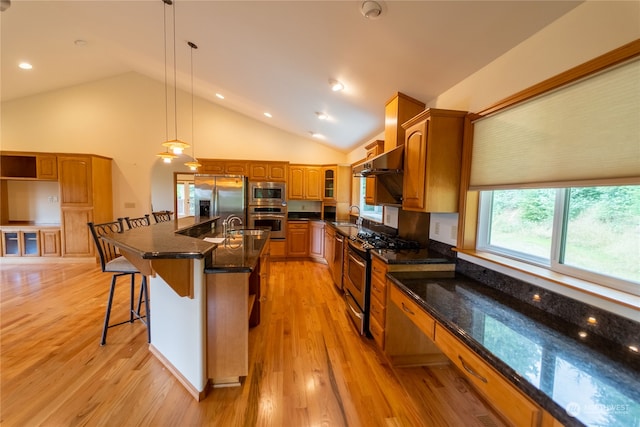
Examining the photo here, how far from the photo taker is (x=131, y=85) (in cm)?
554

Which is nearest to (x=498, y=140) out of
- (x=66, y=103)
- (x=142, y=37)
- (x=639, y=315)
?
(x=639, y=315)

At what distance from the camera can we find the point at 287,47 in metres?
2.42

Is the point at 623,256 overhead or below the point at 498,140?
below

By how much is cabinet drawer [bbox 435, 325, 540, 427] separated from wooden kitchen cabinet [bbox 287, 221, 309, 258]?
444 cm

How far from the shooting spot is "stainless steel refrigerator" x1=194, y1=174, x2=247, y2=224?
5191 millimetres

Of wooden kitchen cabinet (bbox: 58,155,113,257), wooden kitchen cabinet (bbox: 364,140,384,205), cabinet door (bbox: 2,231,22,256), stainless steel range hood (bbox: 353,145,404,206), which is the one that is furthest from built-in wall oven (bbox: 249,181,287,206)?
cabinet door (bbox: 2,231,22,256)

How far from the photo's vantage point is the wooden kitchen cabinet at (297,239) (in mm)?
5625

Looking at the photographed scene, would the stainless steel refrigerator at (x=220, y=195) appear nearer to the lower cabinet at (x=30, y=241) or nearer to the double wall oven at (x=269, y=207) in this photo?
the double wall oven at (x=269, y=207)

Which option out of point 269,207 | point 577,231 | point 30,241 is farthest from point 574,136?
point 30,241

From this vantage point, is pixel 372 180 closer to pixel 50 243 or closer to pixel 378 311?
pixel 378 311

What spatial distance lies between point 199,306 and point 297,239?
3923 mm

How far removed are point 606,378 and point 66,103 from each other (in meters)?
8.40

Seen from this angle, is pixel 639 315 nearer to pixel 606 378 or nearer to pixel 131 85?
pixel 606 378

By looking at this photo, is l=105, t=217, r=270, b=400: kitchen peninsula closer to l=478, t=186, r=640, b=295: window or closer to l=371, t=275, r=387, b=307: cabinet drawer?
l=371, t=275, r=387, b=307: cabinet drawer
